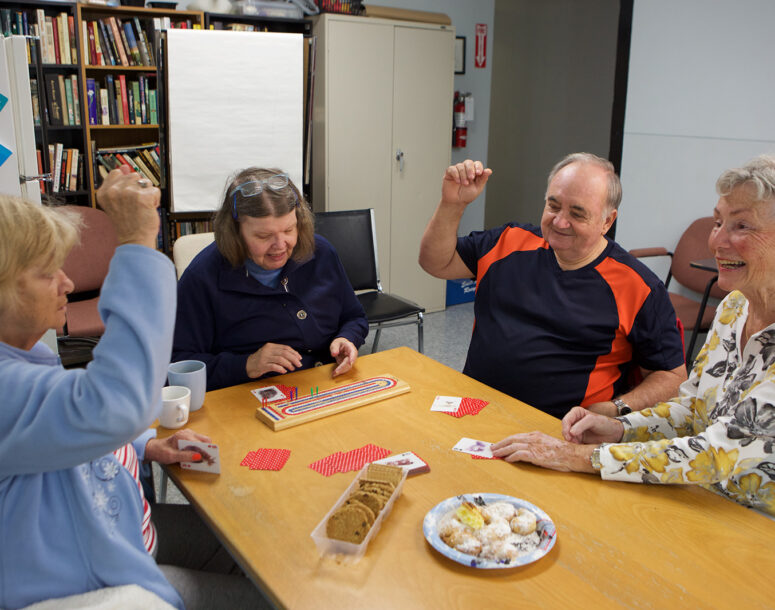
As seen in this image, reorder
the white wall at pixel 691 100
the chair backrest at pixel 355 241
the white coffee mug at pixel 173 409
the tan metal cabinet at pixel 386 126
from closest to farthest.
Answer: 1. the white coffee mug at pixel 173 409
2. the white wall at pixel 691 100
3. the chair backrest at pixel 355 241
4. the tan metal cabinet at pixel 386 126

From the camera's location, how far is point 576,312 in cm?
193

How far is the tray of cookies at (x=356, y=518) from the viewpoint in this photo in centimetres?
109

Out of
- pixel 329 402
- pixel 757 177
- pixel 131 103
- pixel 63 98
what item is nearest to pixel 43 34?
pixel 63 98

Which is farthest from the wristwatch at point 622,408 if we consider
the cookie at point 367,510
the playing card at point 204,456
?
the playing card at point 204,456

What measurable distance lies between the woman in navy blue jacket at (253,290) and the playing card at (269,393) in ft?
0.26

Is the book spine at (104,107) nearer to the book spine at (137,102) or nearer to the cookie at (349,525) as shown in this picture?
the book spine at (137,102)

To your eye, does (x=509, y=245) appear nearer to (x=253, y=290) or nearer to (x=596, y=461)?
(x=253, y=290)

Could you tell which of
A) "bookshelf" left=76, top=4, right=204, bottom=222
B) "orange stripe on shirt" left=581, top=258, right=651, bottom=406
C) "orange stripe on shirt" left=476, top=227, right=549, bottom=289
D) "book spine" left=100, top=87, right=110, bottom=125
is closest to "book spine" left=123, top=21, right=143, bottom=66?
"bookshelf" left=76, top=4, right=204, bottom=222

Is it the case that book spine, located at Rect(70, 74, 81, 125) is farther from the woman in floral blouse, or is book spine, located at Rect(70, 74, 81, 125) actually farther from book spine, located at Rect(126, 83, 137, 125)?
the woman in floral blouse

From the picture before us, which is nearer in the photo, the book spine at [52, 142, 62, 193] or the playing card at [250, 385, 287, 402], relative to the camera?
→ the playing card at [250, 385, 287, 402]

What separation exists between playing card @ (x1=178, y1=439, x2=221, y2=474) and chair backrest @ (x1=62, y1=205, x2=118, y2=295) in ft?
8.62

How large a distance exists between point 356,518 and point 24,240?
0.68 metres

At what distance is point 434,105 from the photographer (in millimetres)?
5031

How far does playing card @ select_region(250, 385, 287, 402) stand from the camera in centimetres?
171
